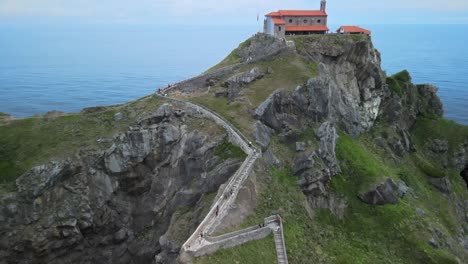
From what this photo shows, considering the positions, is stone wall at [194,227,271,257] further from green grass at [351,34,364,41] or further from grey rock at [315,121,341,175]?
green grass at [351,34,364,41]

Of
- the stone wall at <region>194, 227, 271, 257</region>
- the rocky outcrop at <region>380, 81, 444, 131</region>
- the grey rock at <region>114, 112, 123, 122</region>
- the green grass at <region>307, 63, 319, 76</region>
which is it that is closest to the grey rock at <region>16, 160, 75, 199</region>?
the grey rock at <region>114, 112, 123, 122</region>

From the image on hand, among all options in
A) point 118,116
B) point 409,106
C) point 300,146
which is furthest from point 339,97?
point 118,116

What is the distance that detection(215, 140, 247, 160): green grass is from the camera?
5169cm

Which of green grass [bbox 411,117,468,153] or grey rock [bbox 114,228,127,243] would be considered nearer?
grey rock [bbox 114,228,127,243]

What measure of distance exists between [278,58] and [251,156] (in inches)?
1130

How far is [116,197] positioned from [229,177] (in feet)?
70.9

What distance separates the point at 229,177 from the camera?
161 feet

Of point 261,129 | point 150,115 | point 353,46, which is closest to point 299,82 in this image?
point 261,129

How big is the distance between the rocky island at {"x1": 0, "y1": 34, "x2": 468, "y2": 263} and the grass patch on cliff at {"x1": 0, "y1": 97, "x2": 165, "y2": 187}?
0.23 meters

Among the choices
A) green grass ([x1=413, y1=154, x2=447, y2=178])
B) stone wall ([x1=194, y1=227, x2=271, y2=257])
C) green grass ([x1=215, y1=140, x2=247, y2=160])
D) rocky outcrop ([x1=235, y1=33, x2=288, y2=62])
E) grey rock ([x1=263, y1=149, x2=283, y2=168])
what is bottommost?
green grass ([x1=413, y1=154, x2=447, y2=178])

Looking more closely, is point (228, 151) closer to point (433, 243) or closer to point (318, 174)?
point (318, 174)

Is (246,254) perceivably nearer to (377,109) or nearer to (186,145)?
(186,145)

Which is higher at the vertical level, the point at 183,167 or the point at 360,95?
the point at 360,95

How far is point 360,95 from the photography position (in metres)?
80.5
